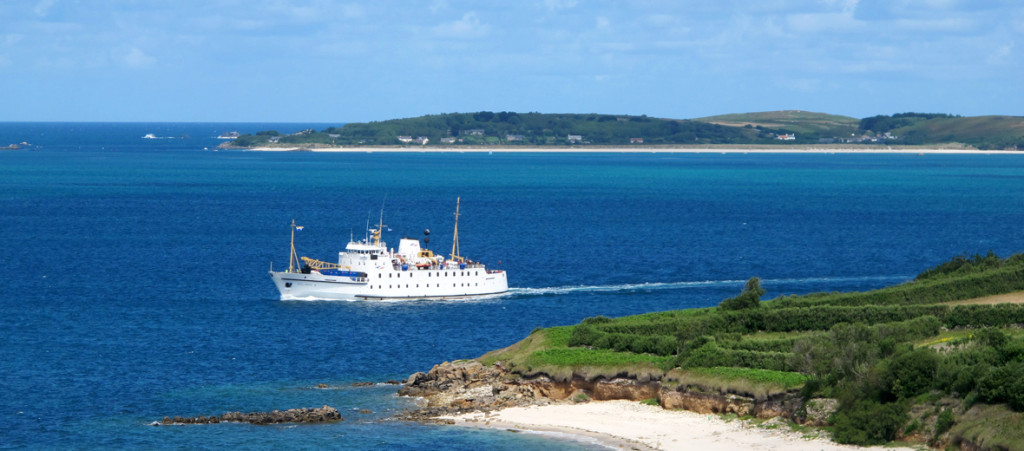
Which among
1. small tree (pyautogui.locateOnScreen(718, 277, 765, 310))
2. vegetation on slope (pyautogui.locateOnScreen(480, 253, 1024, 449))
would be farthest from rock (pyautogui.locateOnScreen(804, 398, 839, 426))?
small tree (pyautogui.locateOnScreen(718, 277, 765, 310))

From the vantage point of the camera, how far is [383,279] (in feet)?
267

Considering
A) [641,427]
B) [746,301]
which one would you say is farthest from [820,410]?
[746,301]

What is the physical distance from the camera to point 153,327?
69.6 metres

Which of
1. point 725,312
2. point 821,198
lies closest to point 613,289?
point 725,312

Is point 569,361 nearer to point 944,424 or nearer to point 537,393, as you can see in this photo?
point 537,393

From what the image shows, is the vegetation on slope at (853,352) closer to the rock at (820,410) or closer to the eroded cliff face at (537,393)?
the rock at (820,410)

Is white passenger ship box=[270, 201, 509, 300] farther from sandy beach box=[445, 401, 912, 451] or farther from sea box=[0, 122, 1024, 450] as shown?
sandy beach box=[445, 401, 912, 451]

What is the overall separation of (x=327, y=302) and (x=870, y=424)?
151ft

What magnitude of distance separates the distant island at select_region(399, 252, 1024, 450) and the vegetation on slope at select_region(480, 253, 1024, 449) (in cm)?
5

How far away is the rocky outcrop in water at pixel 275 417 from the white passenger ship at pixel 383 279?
32.7 m

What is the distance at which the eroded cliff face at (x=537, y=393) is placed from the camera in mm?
45625

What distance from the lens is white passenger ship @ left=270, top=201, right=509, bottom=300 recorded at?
81.1 meters

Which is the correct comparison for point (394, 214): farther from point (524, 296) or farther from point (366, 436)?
point (366, 436)

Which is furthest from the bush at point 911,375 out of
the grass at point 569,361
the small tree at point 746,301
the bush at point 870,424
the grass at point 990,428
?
the small tree at point 746,301
